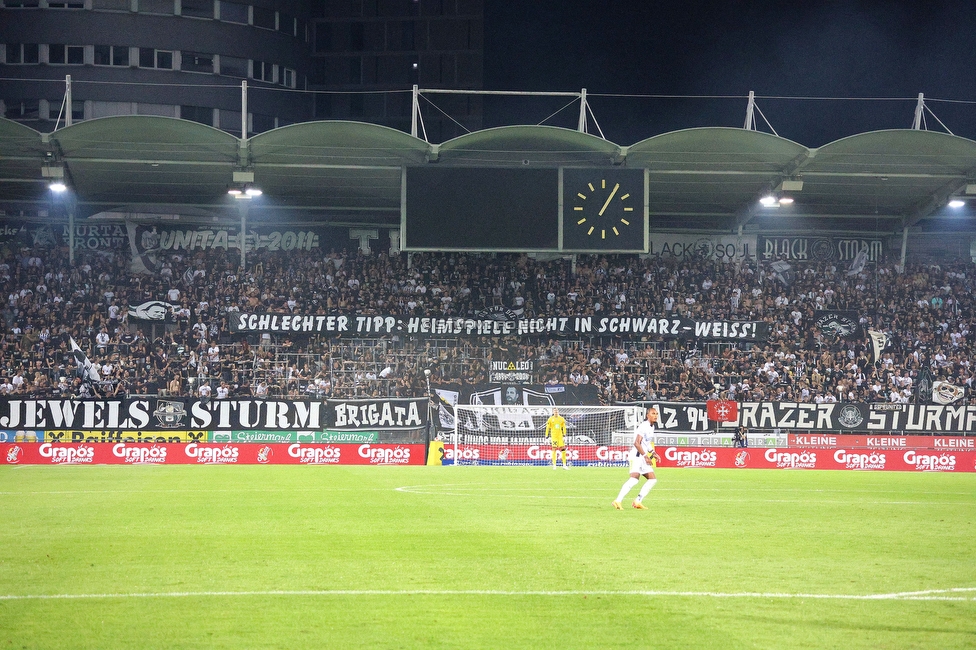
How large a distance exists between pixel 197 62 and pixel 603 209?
31191 millimetres

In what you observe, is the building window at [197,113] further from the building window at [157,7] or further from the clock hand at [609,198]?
the clock hand at [609,198]

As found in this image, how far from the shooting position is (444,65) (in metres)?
68.3

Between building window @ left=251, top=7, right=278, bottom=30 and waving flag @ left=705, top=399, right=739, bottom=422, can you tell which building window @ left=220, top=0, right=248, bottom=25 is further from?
waving flag @ left=705, top=399, right=739, bottom=422

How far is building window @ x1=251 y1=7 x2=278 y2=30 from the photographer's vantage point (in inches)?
2257

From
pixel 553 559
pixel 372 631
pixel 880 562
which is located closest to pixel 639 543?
pixel 553 559

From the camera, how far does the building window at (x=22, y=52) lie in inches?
2080

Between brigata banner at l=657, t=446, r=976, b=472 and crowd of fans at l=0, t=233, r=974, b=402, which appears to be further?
crowd of fans at l=0, t=233, r=974, b=402

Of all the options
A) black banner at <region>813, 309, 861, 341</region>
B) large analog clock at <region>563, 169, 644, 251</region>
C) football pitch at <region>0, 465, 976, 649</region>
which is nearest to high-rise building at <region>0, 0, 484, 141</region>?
large analog clock at <region>563, 169, 644, 251</region>

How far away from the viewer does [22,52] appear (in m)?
52.9

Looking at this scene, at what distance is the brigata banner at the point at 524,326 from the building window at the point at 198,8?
69.8ft

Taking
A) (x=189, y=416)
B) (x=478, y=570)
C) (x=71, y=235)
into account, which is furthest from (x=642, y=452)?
(x=71, y=235)

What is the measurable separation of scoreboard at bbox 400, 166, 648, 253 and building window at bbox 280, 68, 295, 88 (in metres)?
28.2

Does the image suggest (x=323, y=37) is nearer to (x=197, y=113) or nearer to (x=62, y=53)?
(x=197, y=113)

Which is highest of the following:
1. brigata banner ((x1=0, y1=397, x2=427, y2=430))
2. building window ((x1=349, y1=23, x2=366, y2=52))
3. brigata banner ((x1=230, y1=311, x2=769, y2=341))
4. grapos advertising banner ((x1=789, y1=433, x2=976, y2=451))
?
building window ((x1=349, y1=23, x2=366, y2=52))
